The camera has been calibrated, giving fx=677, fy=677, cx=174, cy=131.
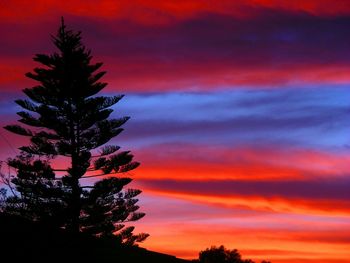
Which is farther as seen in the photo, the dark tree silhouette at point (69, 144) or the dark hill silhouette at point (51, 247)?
the dark tree silhouette at point (69, 144)

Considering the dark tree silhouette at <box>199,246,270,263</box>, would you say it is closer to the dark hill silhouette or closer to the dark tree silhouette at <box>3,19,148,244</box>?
the dark tree silhouette at <box>3,19,148,244</box>

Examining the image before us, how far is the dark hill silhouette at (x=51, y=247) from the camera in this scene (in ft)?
47.3

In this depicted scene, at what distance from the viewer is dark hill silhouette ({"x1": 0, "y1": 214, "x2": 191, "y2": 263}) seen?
47.3 ft

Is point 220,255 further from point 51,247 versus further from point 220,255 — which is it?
point 51,247

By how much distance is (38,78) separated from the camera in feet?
130

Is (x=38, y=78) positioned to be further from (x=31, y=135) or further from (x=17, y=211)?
(x=17, y=211)

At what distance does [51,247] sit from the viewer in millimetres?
15492

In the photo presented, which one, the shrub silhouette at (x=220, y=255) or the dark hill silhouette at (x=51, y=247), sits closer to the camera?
the dark hill silhouette at (x=51, y=247)

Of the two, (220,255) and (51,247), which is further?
(220,255)

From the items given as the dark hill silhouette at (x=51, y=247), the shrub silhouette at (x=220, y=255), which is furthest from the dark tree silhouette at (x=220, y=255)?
the dark hill silhouette at (x=51, y=247)

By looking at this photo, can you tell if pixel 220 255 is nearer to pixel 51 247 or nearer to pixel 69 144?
pixel 69 144

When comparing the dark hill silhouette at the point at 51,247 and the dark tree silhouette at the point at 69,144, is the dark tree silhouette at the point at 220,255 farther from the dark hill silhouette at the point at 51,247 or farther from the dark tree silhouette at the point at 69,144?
the dark hill silhouette at the point at 51,247

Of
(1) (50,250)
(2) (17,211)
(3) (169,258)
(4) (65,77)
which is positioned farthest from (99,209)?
(1) (50,250)

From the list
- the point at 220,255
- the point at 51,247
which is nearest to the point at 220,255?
the point at 220,255
